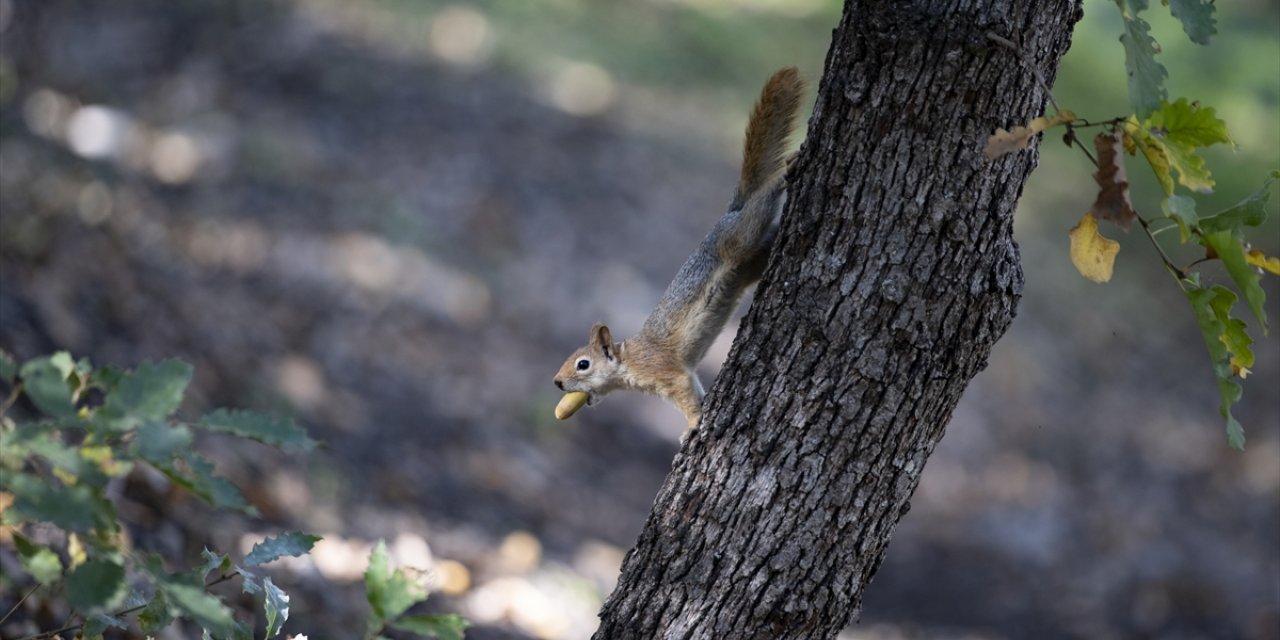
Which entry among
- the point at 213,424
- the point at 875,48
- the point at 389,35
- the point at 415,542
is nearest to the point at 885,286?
the point at 875,48

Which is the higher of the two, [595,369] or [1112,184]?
[595,369]

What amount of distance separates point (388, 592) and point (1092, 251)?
1.18m

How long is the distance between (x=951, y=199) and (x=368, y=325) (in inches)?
154

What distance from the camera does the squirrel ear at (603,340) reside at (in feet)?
9.45

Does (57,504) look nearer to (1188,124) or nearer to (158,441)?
(158,441)

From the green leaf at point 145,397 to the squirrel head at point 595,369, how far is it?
5.04ft

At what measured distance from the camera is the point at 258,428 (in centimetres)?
150

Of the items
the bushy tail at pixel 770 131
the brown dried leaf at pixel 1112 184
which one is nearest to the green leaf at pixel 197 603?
the brown dried leaf at pixel 1112 184

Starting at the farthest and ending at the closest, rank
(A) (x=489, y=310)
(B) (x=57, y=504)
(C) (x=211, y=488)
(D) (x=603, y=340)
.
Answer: (A) (x=489, y=310) → (D) (x=603, y=340) → (C) (x=211, y=488) → (B) (x=57, y=504)

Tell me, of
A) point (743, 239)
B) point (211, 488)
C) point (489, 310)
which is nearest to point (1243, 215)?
point (743, 239)

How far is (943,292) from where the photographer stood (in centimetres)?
186

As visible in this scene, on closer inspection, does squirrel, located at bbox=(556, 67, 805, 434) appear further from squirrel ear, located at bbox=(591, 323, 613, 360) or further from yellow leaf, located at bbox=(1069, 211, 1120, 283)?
yellow leaf, located at bbox=(1069, 211, 1120, 283)

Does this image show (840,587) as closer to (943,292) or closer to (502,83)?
(943,292)

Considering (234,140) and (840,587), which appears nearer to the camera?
(840,587)
